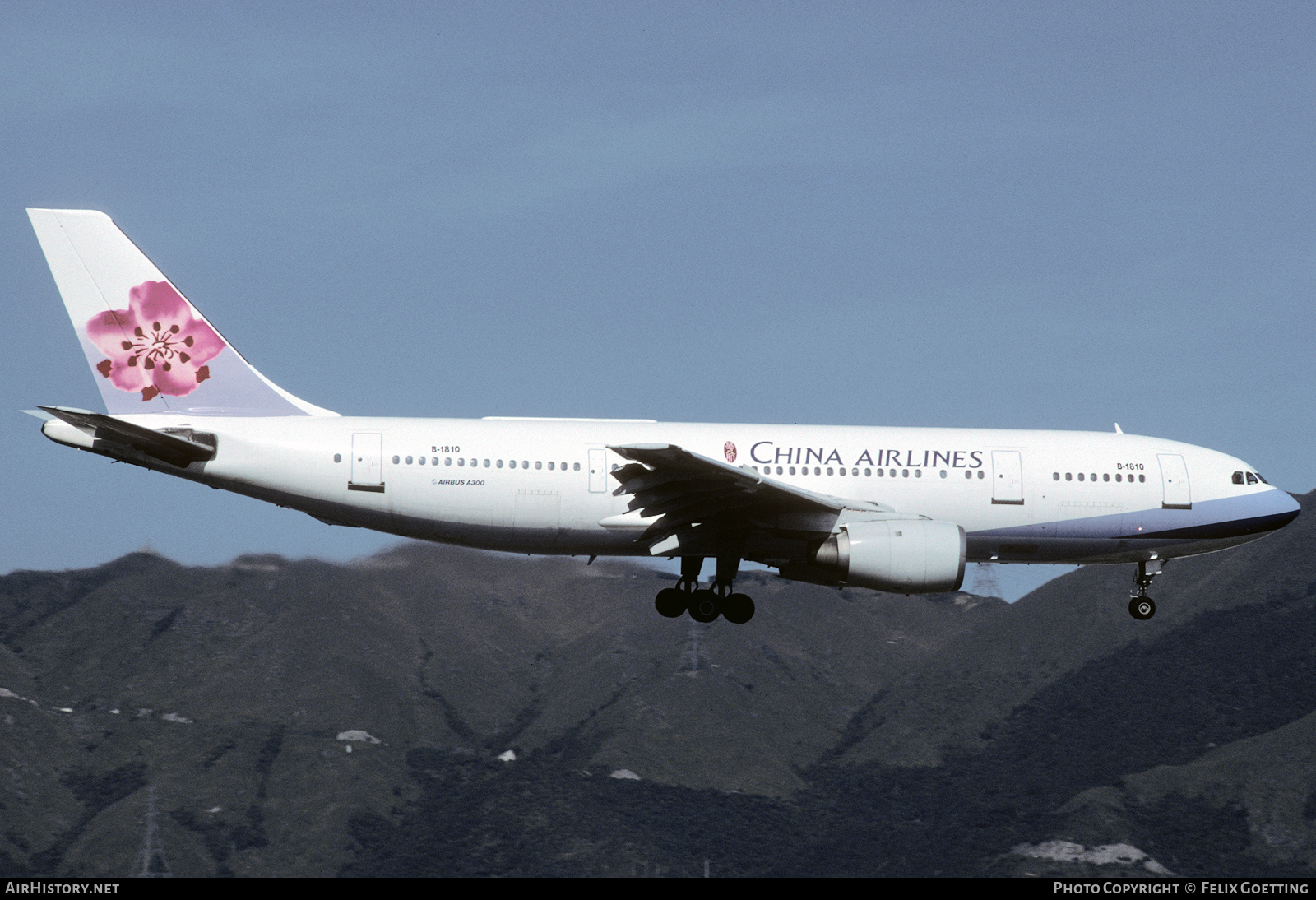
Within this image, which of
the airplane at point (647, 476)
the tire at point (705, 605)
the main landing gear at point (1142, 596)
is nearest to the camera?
the airplane at point (647, 476)

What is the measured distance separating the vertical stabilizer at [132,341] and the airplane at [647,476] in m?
0.04

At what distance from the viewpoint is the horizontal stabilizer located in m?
29.1

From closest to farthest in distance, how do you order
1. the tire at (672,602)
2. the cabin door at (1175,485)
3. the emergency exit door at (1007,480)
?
the tire at (672,602), the emergency exit door at (1007,480), the cabin door at (1175,485)

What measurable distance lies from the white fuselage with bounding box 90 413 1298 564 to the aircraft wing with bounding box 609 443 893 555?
0.63m

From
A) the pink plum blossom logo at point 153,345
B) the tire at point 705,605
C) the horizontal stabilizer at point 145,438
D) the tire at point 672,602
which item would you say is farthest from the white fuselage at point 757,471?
the tire at point 672,602

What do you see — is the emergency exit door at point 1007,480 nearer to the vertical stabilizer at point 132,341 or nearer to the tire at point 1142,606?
the tire at point 1142,606

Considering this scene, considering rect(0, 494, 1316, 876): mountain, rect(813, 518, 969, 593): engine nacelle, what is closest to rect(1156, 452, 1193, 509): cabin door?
rect(813, 518, 969, 593): engine nacelle

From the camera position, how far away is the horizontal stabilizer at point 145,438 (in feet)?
95.5

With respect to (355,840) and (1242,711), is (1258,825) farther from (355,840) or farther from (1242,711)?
(355,840)

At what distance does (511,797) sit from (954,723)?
3876cm

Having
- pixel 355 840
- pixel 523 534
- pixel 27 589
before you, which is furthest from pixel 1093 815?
pixel 523 534

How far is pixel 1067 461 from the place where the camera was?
33781 millimetres

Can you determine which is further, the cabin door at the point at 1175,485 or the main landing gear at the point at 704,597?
the cabin door at the point at 1175,485
